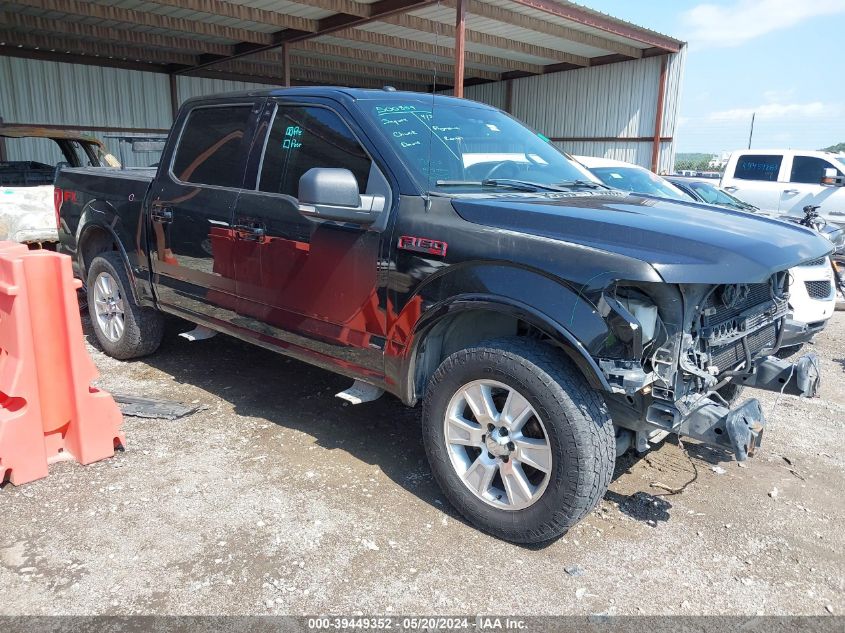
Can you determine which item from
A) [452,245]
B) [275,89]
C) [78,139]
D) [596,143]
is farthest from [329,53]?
[452,245]

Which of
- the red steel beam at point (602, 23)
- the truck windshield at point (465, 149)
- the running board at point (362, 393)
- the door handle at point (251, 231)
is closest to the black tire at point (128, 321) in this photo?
the door handle at point (251, 231)

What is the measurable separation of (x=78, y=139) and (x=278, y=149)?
605 centimetres

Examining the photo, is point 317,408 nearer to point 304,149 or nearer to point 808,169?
point 304,149

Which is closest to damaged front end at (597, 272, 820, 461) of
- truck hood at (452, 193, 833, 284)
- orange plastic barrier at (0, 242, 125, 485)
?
truck hood at (452, 193, 833, 284)

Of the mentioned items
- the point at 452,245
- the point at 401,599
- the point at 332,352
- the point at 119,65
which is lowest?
the point at 401,599

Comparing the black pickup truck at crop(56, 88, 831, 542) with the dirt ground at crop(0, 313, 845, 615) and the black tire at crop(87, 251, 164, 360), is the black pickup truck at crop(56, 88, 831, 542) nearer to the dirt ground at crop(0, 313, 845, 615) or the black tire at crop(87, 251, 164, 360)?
the dirt ground at crop(0, 313, 845, 615)

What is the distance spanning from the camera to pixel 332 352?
3.57 meters

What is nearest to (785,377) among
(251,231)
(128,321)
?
(251,231)

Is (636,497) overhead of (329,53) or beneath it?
beneath

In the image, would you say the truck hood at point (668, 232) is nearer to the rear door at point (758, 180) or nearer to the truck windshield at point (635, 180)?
the truck windshield at point (635, 180)

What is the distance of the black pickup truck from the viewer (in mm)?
2582

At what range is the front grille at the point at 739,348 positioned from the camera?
9.53 feet

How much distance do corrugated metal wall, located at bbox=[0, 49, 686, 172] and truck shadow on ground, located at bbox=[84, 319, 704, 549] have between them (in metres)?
14.2

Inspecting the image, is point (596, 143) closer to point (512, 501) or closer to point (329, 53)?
point (329, 53)
